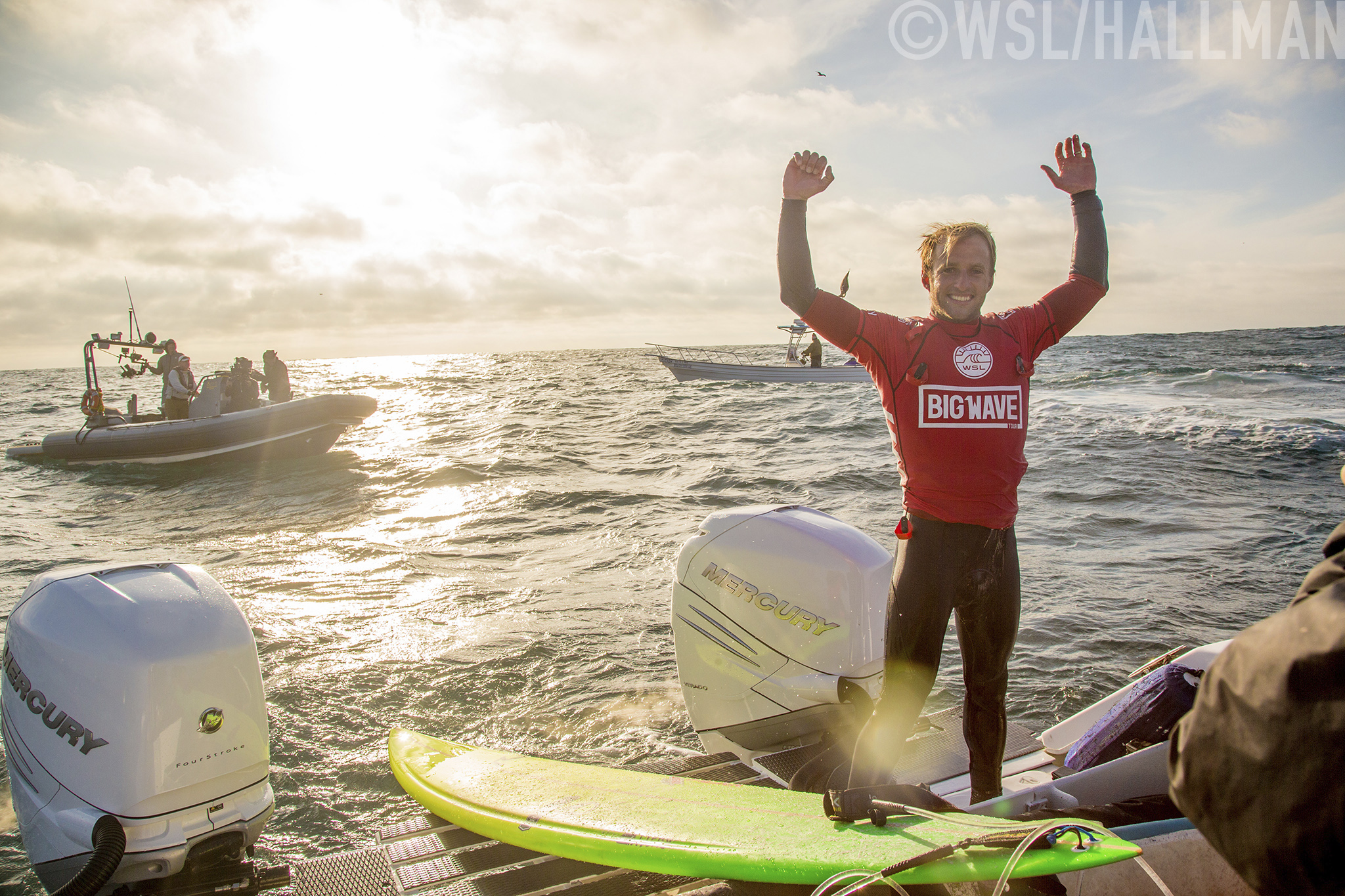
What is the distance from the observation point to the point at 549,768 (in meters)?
2.92

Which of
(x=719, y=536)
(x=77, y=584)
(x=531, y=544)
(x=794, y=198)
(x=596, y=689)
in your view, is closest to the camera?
(x=794, y=198)

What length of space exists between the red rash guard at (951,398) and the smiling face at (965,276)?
0.05 m

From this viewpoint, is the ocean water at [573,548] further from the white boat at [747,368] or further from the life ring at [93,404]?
the white boat at [747,368]

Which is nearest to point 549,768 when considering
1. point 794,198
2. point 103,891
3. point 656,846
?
point 656,846

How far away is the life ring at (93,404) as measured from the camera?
1502cm

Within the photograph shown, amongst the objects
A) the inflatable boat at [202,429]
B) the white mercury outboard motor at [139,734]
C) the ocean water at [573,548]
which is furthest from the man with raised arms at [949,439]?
the inflatable boat at [202,429]

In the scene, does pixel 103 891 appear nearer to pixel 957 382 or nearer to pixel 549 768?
pixel 549 768

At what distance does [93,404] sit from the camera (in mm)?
15078

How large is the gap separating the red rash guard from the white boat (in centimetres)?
2851

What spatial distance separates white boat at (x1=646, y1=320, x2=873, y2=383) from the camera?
32.3 meters

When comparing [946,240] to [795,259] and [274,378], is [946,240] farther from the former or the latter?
[274,378]

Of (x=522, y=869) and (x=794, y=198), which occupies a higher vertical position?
(x=794, y=198)

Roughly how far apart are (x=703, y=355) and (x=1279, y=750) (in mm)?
36959

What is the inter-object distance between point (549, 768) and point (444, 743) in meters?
0.66
